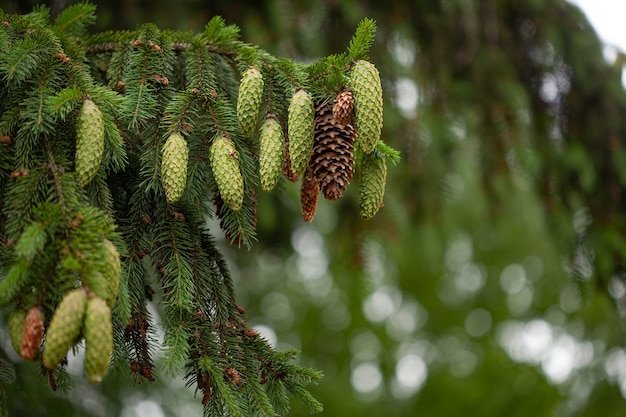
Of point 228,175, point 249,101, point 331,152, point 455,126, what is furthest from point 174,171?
point 455,126

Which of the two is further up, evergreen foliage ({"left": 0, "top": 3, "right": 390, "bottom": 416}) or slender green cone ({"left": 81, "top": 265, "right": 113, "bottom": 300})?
evergreen foliage ({"left": 0, "top": 3, "right": 390, "bottom": 416})

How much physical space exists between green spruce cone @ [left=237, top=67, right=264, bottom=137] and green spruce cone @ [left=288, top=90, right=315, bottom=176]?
3.2 inches

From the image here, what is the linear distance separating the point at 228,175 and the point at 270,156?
3.8 inches

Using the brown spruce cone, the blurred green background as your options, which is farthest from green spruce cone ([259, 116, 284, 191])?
the blurred green background

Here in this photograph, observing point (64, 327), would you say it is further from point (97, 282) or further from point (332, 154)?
point (332, 154)

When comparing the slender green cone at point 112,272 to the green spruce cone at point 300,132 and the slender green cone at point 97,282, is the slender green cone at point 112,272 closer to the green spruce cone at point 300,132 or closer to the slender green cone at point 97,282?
the slender green cone at point 97,282

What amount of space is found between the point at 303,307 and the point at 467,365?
2021 mm

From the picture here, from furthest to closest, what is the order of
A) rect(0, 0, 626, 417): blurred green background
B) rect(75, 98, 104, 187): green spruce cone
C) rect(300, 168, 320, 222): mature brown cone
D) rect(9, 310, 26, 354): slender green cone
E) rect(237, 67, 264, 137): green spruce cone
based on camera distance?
rect(0, 0, 626, 417): blurred green background → rect(300, 168, 320, 222): mature brown cone → rect(237, 67, 264, 137): green spruce cone → rect(75, 98, 104, 187): green spruce cone → rect(9, 310, 26, 354): slender green cone

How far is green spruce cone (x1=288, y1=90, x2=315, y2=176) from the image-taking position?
4.42ft

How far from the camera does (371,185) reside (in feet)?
4.76

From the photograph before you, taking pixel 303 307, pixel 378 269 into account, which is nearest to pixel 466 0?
pixel 378 269

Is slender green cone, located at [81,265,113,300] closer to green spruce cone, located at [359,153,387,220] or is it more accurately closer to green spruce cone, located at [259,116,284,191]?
green spruce cone, located at [259,116,284,191]

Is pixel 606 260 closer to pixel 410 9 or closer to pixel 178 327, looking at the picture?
pixel 410 9

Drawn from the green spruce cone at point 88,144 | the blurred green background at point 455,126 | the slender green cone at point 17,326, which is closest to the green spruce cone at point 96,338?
the slender green cone at point 17,326
